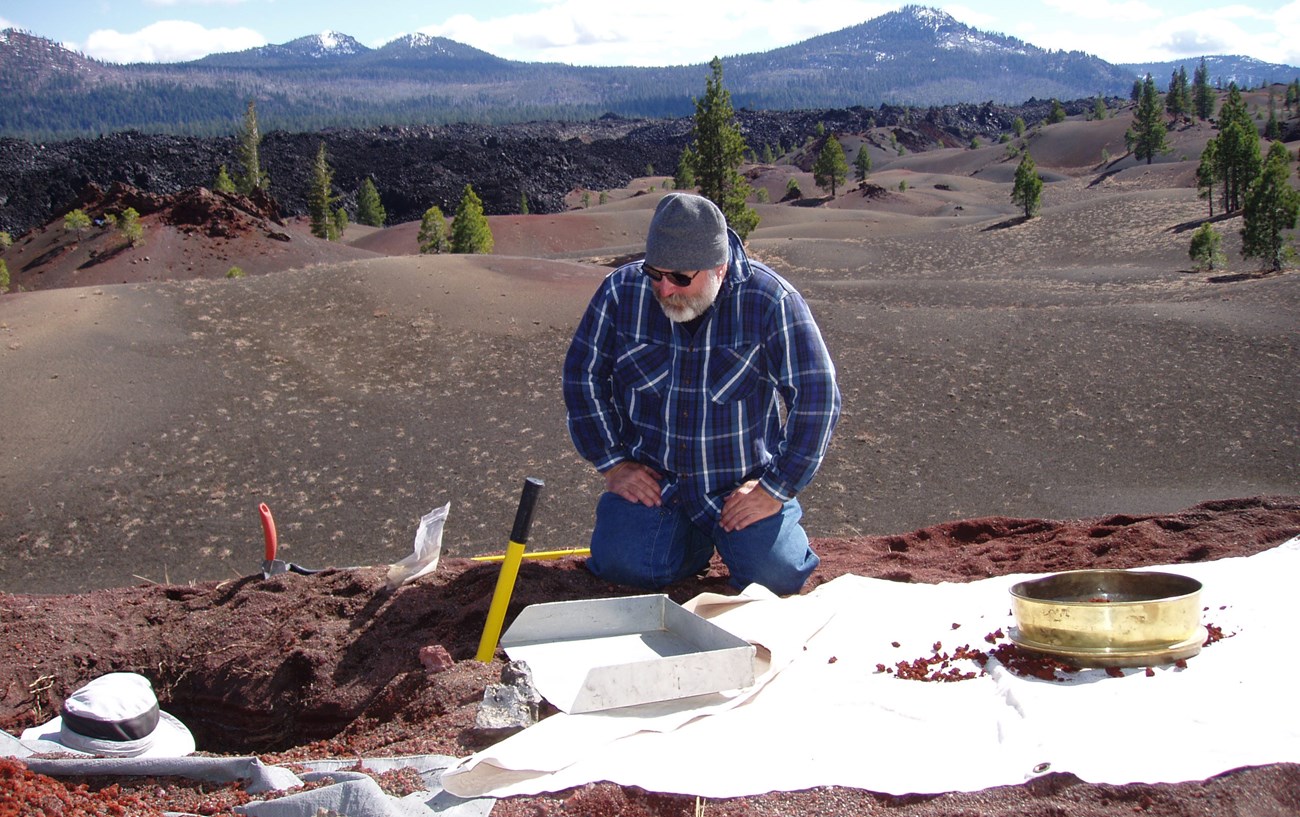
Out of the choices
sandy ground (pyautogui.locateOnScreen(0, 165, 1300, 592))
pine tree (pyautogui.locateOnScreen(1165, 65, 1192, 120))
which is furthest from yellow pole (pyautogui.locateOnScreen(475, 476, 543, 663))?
pine tree (pyautogui.locateOnScreen(1165, 65, 1192, 120))

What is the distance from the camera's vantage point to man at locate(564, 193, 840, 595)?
14.3 ft

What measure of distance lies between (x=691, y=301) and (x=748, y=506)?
885 millimetres

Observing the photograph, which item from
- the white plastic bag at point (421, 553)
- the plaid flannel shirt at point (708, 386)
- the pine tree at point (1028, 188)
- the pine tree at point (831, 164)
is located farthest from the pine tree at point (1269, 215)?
the pine tree at point (831, 164)

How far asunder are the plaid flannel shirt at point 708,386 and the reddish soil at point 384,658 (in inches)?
24.3

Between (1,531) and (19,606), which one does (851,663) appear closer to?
(19,606)

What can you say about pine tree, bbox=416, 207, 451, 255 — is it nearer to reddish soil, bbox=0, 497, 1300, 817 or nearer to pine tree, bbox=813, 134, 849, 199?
pine tree, bbox=813, 134, 849, 199

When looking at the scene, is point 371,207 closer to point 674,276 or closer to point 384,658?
point 674,276

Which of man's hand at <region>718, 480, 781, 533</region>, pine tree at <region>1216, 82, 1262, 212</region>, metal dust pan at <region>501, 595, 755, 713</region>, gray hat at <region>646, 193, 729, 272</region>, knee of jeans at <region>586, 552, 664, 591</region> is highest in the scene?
pine tree at <region>1216, 82, 1262, 212</region>

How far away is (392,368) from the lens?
12.3 metres

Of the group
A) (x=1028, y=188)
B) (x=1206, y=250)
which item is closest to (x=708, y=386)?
(x=1206, y=250)

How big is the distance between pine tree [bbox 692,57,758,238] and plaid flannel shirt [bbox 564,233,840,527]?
27.2 meters

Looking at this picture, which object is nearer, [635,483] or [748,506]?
[748,506]

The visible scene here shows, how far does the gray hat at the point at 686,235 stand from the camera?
4.09 m

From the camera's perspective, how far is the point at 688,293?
428 cm
